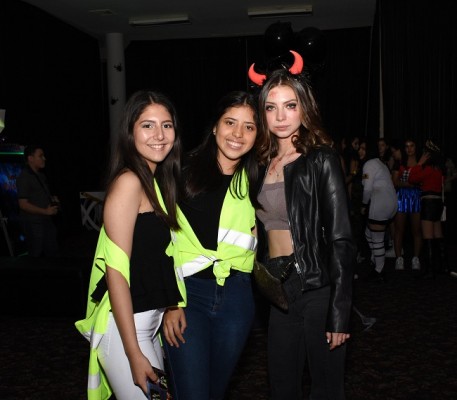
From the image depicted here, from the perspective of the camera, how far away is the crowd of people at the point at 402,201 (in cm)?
541

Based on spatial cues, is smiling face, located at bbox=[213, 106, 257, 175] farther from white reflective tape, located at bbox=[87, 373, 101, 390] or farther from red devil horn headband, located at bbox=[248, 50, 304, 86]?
white reflective tape, located at bbox=[87, 373, 101, 390]

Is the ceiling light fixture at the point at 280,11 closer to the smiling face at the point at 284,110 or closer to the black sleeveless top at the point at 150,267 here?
the smiling face at the point at 284,110

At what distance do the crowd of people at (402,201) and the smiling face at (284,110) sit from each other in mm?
2930

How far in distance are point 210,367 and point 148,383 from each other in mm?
451

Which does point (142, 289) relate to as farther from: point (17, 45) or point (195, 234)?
point (17, 45)

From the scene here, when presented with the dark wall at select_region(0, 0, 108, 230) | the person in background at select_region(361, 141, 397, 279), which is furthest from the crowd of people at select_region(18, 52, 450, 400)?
the dark wall at select_region(0, 0, 108, 230)

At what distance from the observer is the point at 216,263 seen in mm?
1974

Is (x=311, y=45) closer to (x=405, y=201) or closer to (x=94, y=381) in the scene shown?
(x=405, y=201)

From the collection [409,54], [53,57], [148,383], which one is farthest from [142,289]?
[53,57]

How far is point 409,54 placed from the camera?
300 inches

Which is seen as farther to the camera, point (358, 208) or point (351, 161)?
point (351, 161)

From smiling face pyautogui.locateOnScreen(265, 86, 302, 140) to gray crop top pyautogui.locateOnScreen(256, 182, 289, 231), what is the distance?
0.64 ft

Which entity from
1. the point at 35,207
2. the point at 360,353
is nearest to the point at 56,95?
the point at 35,207

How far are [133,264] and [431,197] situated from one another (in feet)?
15.0
